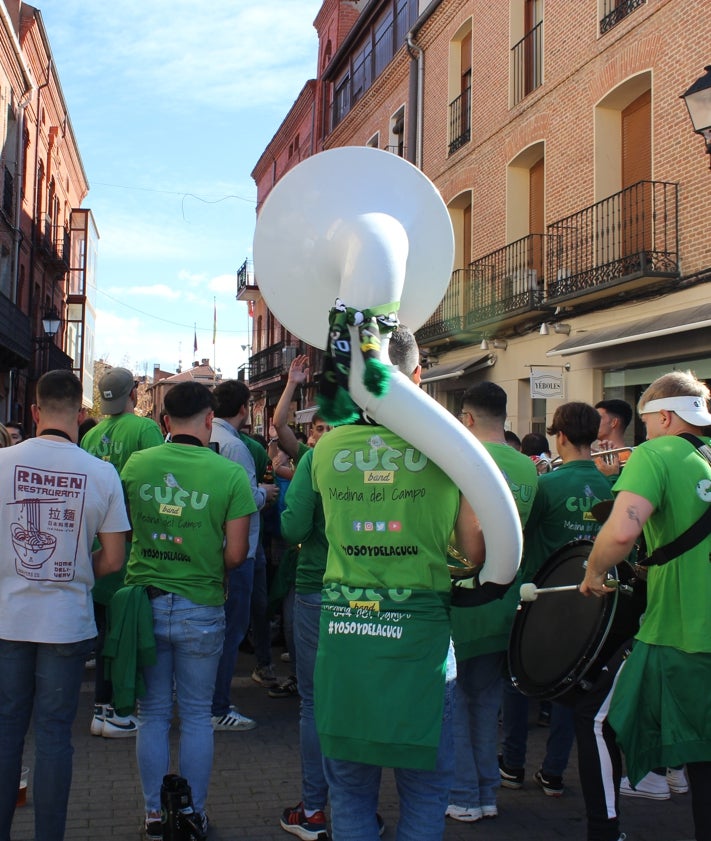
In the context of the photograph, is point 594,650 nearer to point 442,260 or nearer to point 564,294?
point 442,260

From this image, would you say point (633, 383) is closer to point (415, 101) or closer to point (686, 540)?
point (686, 540)

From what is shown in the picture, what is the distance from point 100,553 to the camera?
11.5ft

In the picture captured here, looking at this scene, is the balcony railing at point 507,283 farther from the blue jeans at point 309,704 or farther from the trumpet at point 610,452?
the blue jeans at point 309,704

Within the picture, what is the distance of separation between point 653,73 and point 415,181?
10197 millimetres

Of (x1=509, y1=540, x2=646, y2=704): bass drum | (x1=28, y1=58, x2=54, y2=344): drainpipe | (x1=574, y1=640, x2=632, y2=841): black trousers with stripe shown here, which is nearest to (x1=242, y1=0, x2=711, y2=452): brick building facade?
(x1=509, y1=540, x2=646, y2=704): bass drum

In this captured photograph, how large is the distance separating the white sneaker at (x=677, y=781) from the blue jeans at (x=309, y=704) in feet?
6.24

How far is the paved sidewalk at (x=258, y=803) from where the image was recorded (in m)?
3.85

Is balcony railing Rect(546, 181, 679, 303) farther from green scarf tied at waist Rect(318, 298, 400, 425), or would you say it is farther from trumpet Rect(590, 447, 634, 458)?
green scarf tied at waist Rect(318, 298, 400, 425)

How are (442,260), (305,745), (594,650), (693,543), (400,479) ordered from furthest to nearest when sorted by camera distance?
(305,745) < (594,650) < (693,543) < (442,260) < (400,479)

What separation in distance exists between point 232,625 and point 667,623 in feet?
9.30

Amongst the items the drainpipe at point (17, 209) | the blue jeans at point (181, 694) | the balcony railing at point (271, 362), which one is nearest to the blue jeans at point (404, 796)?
the blue jeans at point (181, 694)

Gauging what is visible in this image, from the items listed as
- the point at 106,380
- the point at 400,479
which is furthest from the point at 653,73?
the point at 400,479

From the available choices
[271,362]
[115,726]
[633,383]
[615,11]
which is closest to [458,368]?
[633,383]

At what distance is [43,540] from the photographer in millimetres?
3295
